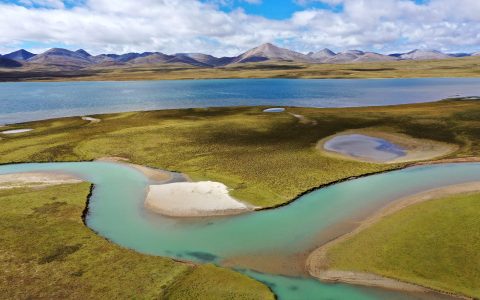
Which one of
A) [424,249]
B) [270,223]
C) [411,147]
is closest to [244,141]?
[411,147]

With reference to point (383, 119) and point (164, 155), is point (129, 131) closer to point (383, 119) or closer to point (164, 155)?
point (164, 155)

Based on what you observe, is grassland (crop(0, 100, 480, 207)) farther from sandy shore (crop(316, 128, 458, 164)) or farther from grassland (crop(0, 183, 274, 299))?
grassland (crop(0, 183, 274, 299))

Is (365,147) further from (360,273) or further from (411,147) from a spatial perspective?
(360,273)

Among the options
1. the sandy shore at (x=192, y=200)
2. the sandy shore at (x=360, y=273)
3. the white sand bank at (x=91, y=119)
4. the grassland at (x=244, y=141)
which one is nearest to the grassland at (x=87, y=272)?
the sandy shore at (x=360, y=273)

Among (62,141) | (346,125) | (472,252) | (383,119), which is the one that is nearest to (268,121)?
(346,125)

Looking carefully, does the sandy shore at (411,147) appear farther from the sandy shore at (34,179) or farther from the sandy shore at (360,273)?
the sandy shore at (34,179)

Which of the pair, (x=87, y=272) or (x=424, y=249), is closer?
(x=87, y=272)
